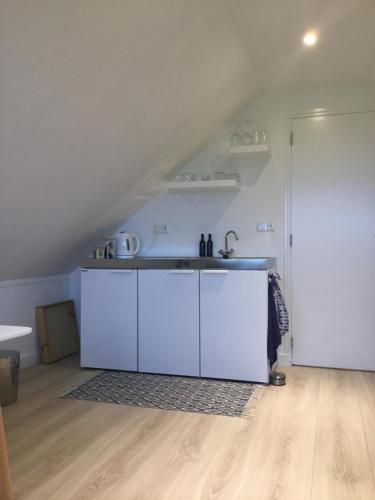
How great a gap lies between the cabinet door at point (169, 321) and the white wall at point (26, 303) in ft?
3.29

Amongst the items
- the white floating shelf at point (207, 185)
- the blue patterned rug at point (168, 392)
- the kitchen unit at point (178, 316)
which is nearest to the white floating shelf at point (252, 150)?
the white floating shelf at point (207, 185)

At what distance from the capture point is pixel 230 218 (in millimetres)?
3588

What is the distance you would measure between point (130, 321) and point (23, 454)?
1406 millimetres

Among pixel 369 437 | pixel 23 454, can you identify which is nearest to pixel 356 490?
pixel 369 437

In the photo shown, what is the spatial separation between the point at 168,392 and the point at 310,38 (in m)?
2.48

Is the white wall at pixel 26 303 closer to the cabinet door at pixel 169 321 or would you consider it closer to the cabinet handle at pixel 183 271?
the cabinet door at pixel 169 321

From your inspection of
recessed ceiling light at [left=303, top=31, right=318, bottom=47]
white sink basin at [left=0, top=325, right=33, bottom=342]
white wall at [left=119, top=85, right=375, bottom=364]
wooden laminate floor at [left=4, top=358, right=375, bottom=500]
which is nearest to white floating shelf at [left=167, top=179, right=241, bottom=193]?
white wall at [left=119, top=85, right=375, bottom=364]

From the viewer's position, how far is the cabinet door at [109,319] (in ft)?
10.8

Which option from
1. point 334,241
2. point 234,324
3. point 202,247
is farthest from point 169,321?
point 334,241

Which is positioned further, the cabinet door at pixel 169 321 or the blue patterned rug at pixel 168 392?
the cabinet door at pixel 169 321

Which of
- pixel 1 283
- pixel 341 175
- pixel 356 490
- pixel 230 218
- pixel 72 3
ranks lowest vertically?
pixel 356 490

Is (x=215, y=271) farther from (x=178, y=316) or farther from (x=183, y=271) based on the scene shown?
(x=178, y=316)

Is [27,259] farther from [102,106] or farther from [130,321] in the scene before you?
[102,106]

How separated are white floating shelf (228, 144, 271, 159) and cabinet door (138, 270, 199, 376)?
3.39 feet
